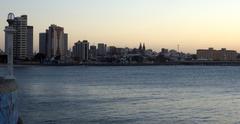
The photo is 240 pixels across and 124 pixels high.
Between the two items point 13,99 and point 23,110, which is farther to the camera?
point 23,110

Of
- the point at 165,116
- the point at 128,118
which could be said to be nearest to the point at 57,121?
the point at 128,118

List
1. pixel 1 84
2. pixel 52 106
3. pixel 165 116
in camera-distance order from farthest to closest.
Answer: pixel 52 106 < pixel 165 116 < pixel 1 84

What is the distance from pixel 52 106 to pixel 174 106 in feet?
26.8

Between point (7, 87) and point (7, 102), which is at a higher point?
point (7, 87)

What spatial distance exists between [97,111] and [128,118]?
4.26 meters

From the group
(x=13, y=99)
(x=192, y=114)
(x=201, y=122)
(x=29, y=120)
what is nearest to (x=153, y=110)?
(x=192, y=114)

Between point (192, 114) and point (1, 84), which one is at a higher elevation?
point (1, 84)

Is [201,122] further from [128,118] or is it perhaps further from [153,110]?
[153,110]

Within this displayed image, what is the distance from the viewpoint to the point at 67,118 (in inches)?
1206

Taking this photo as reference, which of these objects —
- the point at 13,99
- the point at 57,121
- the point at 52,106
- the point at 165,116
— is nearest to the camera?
the point at 13,99

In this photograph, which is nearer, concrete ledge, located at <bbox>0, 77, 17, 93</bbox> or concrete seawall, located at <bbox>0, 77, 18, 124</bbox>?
concrete seawall, located at <bbox>0, 77, 18, 124</bbox>

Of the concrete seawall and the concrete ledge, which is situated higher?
the concrete ledge

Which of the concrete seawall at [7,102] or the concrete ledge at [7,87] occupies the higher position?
the concrete ledge at [7,87]

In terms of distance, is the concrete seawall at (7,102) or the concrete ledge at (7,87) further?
the concrete ledge at (7,87)
